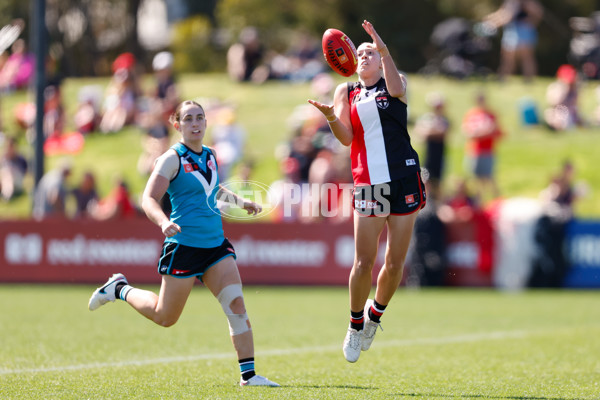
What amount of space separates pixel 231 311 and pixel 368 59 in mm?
2085

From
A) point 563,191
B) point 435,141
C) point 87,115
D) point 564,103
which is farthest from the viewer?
point 87,115

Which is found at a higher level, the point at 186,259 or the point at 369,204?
the point at 369,204

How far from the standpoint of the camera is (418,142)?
20359 millimetres

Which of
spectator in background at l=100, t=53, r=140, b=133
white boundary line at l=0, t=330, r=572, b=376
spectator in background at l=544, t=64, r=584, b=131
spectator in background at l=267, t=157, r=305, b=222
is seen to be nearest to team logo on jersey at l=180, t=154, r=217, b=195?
white boundary line at l=0, t=330, r=572, b=376

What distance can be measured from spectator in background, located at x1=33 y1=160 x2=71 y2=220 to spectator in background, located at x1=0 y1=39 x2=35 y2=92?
8.75 m

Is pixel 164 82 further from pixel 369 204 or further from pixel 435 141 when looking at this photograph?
pixel 369 204

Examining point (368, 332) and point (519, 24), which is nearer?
point (368, 332)

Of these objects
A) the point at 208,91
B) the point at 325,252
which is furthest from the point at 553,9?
the point at 325,252

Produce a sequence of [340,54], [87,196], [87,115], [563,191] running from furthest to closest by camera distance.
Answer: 1. [87,115]
2. [87,196]
3. [563,191]
4. [340,54]

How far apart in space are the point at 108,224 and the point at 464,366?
9.43 meters

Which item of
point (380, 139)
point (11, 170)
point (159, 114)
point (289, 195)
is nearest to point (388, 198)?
point (380, 139)

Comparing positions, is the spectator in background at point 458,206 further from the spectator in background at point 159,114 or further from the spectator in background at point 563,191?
the spectator in background at point 159,114

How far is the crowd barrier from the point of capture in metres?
15.6

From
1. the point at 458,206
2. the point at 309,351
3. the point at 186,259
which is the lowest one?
the point at 309,351
